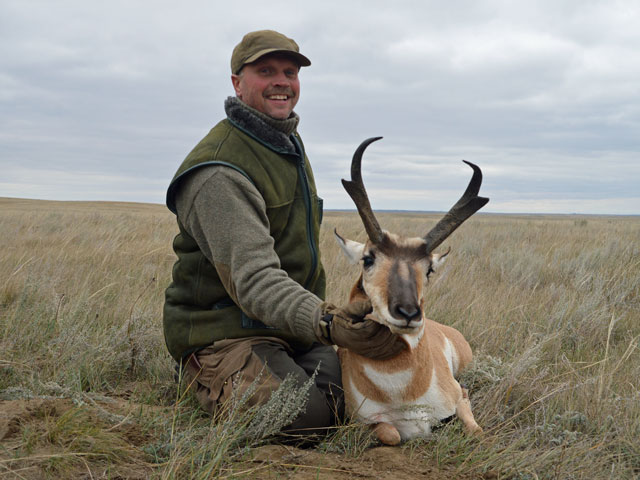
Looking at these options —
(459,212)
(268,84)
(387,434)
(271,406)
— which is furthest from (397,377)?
(268,84)

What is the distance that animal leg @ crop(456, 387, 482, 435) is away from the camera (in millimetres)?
3596

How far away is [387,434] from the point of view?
11.4 feet

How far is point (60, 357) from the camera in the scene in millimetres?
4195

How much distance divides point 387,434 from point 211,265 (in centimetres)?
163

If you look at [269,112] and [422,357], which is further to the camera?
[269,112]

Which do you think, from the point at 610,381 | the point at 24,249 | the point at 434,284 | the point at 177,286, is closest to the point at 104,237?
the point at 24,249

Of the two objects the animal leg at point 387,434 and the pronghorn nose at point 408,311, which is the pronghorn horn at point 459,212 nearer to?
the pronghorn nose at point 408,311

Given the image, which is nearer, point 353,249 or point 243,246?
point 243,246

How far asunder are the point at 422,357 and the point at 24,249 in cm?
714

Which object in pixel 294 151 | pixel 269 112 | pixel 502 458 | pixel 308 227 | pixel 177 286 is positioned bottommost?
pixel 502 458

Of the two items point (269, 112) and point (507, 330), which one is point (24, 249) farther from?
point (507, 330)

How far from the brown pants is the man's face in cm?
168

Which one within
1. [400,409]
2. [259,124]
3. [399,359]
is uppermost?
[259,124]

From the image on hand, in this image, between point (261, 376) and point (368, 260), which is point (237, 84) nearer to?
Result: point (368, 260)
